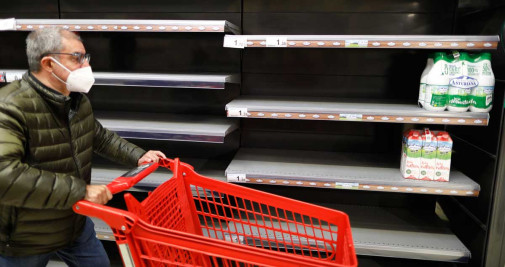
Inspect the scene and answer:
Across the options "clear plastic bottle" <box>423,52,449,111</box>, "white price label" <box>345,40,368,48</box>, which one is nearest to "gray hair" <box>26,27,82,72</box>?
"white price label" <box>345,40,368,48</box>

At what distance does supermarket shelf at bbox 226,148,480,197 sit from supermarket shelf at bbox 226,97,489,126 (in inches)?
13.6

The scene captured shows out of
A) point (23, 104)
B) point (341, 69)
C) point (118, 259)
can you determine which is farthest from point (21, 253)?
point (341, 69)

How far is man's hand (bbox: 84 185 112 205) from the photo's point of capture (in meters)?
1.32

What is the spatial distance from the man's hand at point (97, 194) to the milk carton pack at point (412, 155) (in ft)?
5.25

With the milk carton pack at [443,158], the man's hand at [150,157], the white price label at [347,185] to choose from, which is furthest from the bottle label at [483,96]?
the man's hand at [150,157]

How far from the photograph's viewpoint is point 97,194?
133cm

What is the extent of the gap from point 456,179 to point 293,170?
931mm

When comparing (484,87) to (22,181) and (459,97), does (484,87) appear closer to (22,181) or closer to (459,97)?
(459,97)

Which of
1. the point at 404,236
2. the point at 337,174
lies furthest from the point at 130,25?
the point at 404,236

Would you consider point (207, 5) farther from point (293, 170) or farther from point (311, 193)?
point (311, 193)

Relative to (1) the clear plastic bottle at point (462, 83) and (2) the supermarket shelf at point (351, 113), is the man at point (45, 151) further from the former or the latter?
(1) the clear plastic bottle at point (462, 83)

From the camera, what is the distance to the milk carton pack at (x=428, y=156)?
2102mm

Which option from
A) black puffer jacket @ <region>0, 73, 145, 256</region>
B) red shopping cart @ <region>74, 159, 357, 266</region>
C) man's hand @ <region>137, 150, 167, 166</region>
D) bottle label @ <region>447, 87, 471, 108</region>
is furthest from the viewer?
bottle label @ <region>447, 87, 471, 108</region>

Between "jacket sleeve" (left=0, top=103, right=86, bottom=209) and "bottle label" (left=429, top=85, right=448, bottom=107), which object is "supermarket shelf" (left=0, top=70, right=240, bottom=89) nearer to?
"jacket sleeve" (left=0, top=103, right=86, bottom=209)
